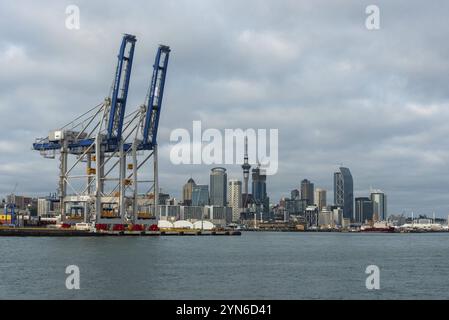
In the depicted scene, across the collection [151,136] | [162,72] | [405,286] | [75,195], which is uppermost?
[162,72]

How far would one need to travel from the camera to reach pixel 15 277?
40156 mm

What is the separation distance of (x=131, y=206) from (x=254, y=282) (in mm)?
73249

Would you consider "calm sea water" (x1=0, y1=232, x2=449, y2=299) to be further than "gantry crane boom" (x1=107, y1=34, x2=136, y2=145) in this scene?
No

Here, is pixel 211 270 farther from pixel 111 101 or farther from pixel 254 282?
pixel 111 101

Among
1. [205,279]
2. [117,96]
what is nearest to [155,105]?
[117,96]

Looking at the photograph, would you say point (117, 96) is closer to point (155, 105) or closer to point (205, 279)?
point (155, 105)

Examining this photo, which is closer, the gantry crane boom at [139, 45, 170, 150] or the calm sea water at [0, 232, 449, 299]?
the calm sea water at [0, 232, 449, 299]

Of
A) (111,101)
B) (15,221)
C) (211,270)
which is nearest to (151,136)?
(111,101)

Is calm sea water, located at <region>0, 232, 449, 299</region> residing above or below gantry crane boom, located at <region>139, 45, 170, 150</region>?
below

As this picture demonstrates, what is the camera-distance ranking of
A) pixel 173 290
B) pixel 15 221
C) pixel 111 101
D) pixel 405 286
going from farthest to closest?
pixel 15 221
pixel 111 101
pixel 405 286
pixel 173 290

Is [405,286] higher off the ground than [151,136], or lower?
lower

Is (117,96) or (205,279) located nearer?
(205,279)

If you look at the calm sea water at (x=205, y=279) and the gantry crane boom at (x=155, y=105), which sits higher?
the gantry crane boom at (x=155, y=105)
